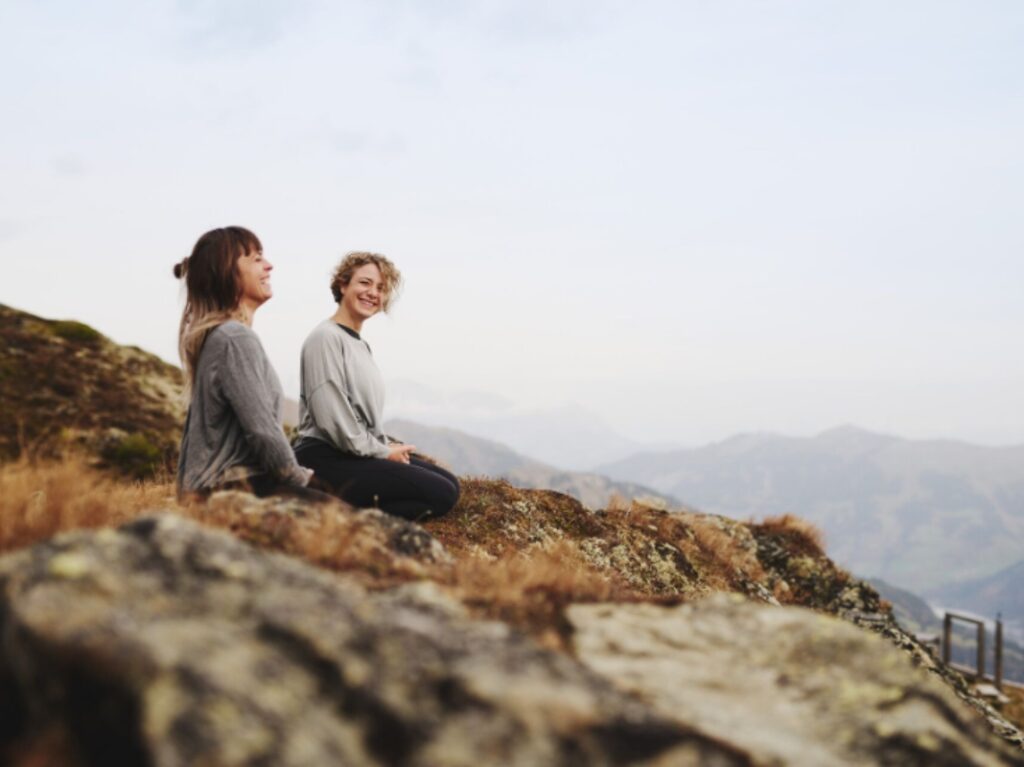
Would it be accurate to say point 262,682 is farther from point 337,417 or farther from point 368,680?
point 337,417

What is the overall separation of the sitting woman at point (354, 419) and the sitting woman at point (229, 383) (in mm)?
1573

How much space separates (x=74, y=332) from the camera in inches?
1216

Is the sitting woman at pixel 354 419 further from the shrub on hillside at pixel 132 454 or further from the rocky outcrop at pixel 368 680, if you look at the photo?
the shrub on hillside at pixel 132 454

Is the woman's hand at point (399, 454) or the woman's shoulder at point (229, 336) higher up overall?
the woman's shoulder at point (229, 336)

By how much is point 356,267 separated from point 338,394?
182cm

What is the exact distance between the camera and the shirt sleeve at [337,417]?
26.6ft

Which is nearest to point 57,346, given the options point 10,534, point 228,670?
point 10,534

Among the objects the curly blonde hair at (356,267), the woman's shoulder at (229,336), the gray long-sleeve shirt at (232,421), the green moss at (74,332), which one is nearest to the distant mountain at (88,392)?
the green moss at (74,332)

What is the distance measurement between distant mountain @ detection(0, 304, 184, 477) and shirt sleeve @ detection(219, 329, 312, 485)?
58.0 ft

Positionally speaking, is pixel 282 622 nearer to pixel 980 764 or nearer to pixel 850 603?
pixel 980 764

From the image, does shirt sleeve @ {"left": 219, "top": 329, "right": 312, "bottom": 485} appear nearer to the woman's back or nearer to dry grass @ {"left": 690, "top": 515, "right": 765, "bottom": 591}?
the woman's back

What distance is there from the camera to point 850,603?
13.5m

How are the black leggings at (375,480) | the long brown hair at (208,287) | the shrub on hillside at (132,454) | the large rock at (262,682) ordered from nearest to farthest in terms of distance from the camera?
the large rock at (262,682)
the long brown hair at (208,287)
the black leggings at (375,480)
the shrub on hillside at (132,454)

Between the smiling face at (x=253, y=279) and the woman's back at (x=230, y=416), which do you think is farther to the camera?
the smiling face at (x=253, y=279)
